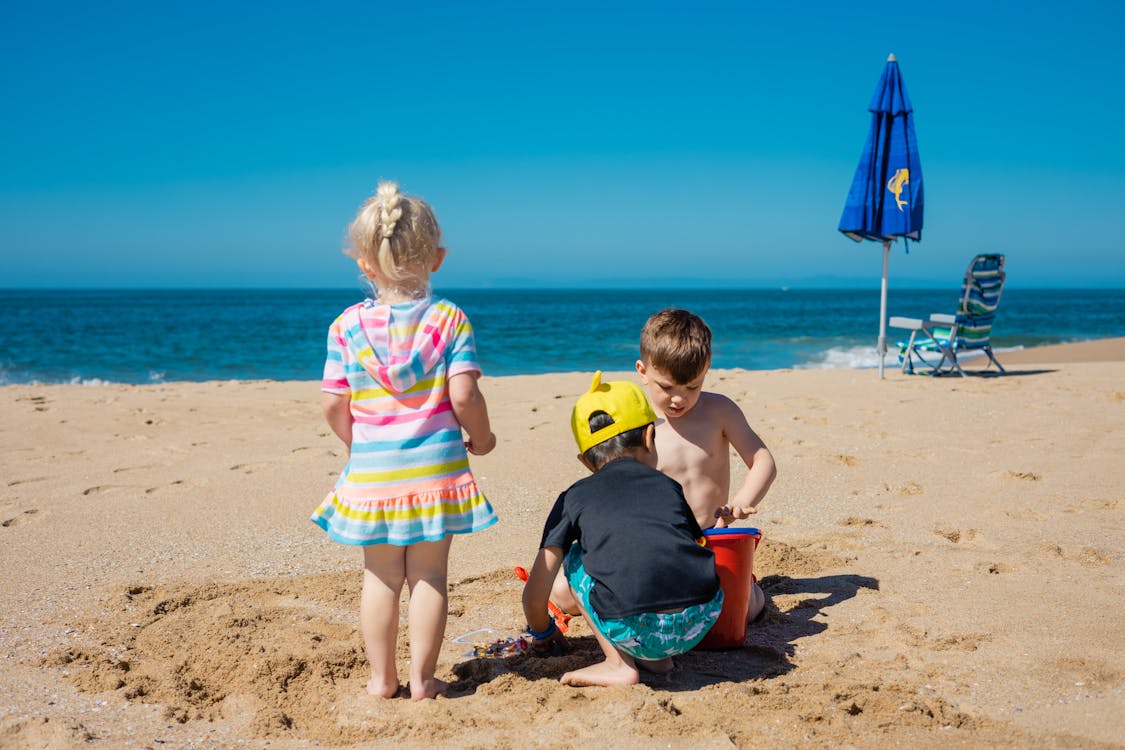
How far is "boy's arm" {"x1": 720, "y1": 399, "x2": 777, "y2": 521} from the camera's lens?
2.71 metres

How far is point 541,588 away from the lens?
8.36ft

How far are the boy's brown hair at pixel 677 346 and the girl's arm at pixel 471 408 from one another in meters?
0.58

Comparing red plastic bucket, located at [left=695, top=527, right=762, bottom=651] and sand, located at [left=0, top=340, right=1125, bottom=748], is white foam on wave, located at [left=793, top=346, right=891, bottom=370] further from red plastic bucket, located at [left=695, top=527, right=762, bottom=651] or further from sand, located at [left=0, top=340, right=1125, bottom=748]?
red plastic bucket, located at [left=695, top=527, right=762, bottom=651]

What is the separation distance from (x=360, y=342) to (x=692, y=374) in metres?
1.03

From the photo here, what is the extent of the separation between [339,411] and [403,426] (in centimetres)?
21

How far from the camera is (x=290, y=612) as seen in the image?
308cm

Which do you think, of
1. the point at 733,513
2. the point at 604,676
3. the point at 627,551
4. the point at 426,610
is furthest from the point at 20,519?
→ the point at 733,513

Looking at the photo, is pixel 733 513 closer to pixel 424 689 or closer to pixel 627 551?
pixel 627 551

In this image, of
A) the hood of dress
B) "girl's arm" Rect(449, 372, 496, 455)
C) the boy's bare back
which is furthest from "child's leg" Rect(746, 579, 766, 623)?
the hood of dress

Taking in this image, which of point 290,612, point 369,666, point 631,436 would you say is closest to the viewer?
point 631,436

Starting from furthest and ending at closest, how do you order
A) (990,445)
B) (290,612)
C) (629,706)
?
(990,445), (290,612), (629,706)

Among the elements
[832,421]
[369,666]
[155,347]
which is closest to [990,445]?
[832,421]

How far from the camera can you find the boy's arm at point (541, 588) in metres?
2.50

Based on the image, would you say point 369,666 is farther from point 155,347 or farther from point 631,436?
point 155,347
